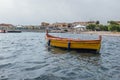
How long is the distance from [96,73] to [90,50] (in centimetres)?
1289

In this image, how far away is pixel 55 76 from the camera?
15.4 m

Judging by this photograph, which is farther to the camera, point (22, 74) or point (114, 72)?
point (114, 72)

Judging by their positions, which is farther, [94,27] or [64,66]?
[94,27]

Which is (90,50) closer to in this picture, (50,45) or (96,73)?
(50,45)

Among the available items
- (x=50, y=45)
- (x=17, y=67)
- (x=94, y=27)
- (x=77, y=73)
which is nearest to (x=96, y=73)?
(x=77, y=73)

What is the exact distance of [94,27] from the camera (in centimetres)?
18525

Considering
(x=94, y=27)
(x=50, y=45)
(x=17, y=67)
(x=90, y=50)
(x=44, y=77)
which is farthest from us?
(x=94, y=27)

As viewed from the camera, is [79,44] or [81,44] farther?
[79,44]

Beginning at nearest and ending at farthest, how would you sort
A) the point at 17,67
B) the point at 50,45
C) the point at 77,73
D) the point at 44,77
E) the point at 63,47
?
the point at 44,77 < the point at 77,73 < the point at 17,67 < the point at 63,47 < the point at 50,45

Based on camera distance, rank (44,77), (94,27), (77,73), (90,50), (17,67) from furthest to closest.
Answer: (94,27)
(90,50)
(17,67)
(77,73)
(44,77)

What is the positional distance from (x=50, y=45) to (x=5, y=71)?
811 inches

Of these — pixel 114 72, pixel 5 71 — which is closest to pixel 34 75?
pixel 5 71

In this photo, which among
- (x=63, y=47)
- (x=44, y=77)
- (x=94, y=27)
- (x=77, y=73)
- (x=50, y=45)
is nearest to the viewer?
(x=44, y=77)

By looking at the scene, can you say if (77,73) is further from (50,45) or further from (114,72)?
(50,45)
